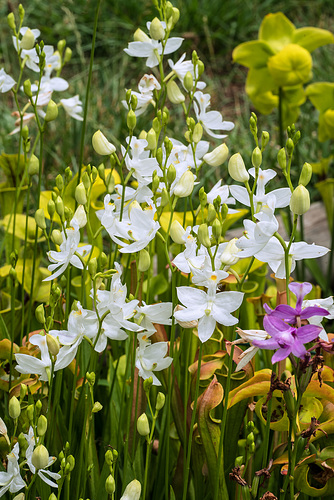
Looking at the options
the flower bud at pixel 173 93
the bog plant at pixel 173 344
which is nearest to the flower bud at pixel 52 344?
the bog plant at pixel 173 344

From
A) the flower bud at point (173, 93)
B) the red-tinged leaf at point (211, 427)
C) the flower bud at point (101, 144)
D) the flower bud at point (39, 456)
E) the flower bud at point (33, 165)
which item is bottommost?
the red-tinged leaf at point (211, 427)

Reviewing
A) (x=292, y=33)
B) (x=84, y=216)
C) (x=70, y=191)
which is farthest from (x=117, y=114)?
(x=84, y=216)

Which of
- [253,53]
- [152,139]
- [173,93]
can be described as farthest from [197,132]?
[253,53]

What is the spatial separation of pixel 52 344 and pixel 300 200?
299 millimetres

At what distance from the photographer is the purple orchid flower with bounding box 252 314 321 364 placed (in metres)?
0.53

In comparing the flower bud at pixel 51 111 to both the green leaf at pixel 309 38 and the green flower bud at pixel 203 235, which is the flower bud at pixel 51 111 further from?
the green leaf at pixel 309 38

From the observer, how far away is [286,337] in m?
0.53

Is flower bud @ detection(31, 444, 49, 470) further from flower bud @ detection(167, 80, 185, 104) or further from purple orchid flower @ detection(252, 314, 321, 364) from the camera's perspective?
flower bud @ detection(167, 80, 185, 104)

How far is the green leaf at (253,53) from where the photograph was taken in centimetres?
145

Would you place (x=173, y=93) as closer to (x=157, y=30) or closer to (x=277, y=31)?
(x=157, y=30)

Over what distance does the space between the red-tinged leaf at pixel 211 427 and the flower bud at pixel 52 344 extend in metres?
0.23

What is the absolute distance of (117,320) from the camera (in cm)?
63

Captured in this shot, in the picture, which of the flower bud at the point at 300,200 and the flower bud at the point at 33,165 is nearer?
the flower bud at the point at 300,200

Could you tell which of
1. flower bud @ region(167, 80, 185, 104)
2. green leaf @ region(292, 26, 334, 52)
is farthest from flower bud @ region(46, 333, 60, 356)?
green leaf @ region(292, 26, 334, 52)
